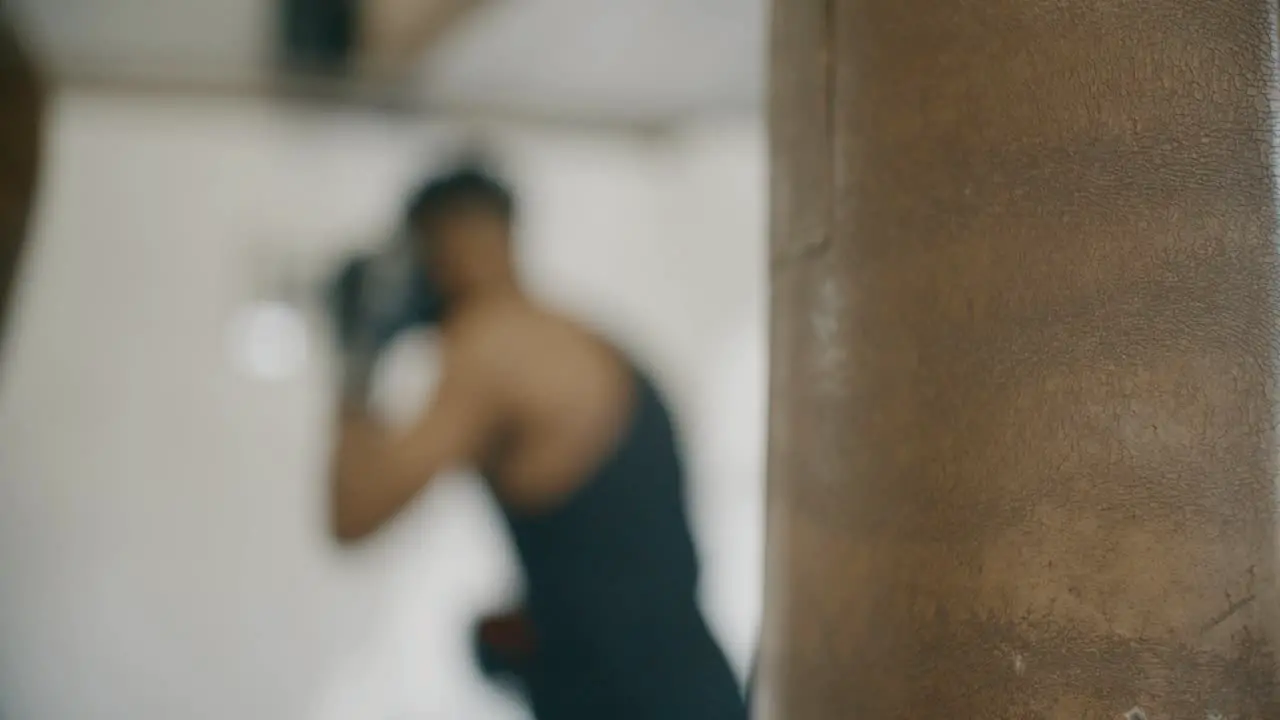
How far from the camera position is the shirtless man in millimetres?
1065

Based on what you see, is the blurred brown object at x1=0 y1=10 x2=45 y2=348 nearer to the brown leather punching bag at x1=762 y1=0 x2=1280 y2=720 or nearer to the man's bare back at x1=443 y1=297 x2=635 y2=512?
the man's bare back at x1=443 y1=297 x2=635 y2=512

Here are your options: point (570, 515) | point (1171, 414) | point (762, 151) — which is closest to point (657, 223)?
point (762, 151)

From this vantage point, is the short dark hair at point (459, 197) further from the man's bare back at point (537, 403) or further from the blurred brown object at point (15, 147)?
the blurred brown object at point (15, 147)

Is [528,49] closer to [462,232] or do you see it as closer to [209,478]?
[462,232]

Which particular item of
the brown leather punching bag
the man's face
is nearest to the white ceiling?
the man's face

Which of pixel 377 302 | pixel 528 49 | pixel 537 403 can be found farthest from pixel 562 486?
pixel 528 49

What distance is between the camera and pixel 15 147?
3.30 ft

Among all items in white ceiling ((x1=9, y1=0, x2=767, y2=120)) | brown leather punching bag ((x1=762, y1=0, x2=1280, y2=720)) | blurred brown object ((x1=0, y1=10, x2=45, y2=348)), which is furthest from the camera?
white ceiling ((x1=9, y1=0, x2=767, y2=120))

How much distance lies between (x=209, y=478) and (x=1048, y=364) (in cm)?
95

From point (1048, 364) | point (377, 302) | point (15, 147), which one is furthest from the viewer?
point (377, 302)

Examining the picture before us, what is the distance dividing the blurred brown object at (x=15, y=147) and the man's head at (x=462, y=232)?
0.38 m

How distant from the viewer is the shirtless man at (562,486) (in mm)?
1065

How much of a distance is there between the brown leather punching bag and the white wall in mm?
675

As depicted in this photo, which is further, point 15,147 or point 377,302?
point 377,302
